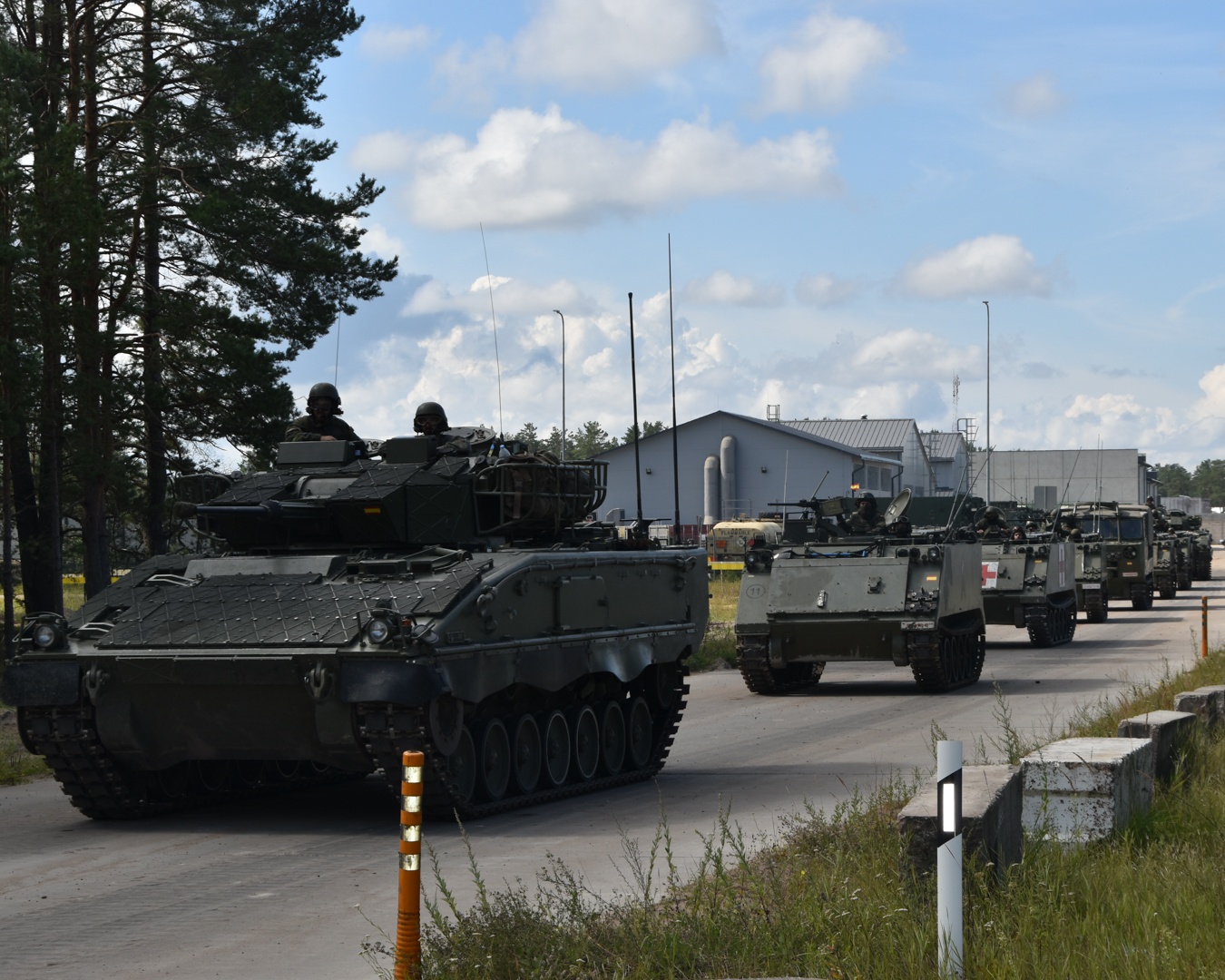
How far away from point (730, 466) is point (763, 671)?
49738 mm

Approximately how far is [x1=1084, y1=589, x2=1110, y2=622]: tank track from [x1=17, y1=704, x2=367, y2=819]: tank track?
23.9 m

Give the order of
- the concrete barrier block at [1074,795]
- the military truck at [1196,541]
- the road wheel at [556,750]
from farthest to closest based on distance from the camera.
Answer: the military truck at [1196,541], the road wheel at [556,750], the concrete barrier block at [1074,795]

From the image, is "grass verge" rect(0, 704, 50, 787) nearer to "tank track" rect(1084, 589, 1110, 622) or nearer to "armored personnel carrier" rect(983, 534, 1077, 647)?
"armored personnel carrier" rect(983, 534, 1077, 647)

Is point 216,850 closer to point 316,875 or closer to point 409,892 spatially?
point 316,875

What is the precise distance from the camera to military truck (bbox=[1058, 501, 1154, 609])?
3525cm

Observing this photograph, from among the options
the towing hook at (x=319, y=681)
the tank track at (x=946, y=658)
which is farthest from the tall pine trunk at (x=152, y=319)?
the towing hook at (x=319, y=681)

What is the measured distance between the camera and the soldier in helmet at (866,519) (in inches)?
798

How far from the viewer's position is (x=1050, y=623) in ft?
83.4

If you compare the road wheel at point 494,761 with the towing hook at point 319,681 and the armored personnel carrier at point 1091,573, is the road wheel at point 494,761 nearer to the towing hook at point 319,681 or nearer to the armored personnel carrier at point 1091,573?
the towing hook at point 319,681

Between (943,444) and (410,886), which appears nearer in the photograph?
(410,886)

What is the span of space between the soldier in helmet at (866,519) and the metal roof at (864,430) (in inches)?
2395

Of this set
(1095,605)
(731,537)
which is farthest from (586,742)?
(731,537)

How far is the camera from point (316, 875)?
809 cm

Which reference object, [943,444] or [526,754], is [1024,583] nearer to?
[526,754]
